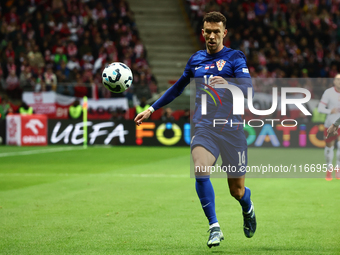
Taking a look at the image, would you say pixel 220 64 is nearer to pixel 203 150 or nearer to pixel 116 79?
pixel 203 150

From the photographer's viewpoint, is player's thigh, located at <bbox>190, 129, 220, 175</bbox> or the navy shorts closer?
player's thigh, located at <bbox>190, 129, 220, 175</bbox>

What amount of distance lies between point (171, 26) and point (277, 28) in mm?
5985

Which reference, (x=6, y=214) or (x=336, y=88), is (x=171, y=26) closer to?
(x=336, y=88)

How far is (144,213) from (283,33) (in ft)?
69.0

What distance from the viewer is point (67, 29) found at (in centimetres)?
2528

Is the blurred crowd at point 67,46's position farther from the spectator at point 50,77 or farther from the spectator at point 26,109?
the spectator at point 26,109

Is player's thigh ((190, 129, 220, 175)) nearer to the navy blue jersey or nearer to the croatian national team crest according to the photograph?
the navy blue jersey

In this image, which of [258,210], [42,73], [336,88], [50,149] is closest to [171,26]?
[42,73]

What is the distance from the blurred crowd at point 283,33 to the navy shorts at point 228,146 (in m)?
17.7

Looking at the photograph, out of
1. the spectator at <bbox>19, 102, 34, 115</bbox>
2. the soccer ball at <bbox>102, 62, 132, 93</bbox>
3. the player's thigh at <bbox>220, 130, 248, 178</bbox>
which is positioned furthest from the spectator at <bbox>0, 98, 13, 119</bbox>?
the player's thigh at <bbox>220, 130, 248, 178</bbox>

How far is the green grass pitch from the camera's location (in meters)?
5.41

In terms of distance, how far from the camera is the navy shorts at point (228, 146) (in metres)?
5.42

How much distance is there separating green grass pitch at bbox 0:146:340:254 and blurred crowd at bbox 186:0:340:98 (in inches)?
447

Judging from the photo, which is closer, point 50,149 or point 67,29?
point 50,149
